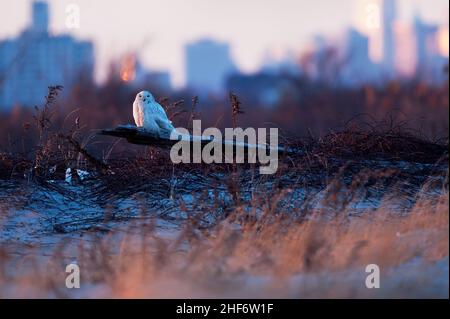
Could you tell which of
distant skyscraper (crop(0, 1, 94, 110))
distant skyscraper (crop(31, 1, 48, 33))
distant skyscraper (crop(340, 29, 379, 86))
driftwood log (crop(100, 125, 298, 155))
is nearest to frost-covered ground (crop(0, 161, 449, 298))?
driftwood log (crop(100, 125, 298, 155))

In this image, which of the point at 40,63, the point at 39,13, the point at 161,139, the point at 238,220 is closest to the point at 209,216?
the point at 238,220

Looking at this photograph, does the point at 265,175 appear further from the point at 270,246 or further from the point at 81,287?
the point at 81,287

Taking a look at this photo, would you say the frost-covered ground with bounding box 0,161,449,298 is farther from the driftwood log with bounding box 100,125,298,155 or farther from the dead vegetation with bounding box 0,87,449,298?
the driftwood log with bounding box 100,125,298,155

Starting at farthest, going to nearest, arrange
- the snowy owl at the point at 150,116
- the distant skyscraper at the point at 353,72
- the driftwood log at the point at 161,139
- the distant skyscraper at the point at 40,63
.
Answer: the distant skyscraper at the point at 353,72, the distant skyscraper at the point at 40,63, the snowy owl at the point at 150,116, the driftwood log at the point at 161,139

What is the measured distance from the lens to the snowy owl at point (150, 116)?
27.3 ft

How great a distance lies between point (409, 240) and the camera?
241 inches

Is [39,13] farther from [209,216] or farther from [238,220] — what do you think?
[238,220]

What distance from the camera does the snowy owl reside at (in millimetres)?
8320

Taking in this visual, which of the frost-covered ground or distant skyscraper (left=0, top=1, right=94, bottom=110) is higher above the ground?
distant skyscraper (left=0, top=1, right=94, bottom=110)

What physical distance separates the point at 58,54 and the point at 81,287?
160 feet

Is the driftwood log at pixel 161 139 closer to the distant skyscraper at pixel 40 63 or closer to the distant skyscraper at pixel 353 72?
the distant skyscraper at pixel 40 63

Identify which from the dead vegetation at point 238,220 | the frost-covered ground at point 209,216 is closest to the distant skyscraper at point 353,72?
the dead vegetation at point 238,220

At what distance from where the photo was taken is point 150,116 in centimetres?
837
